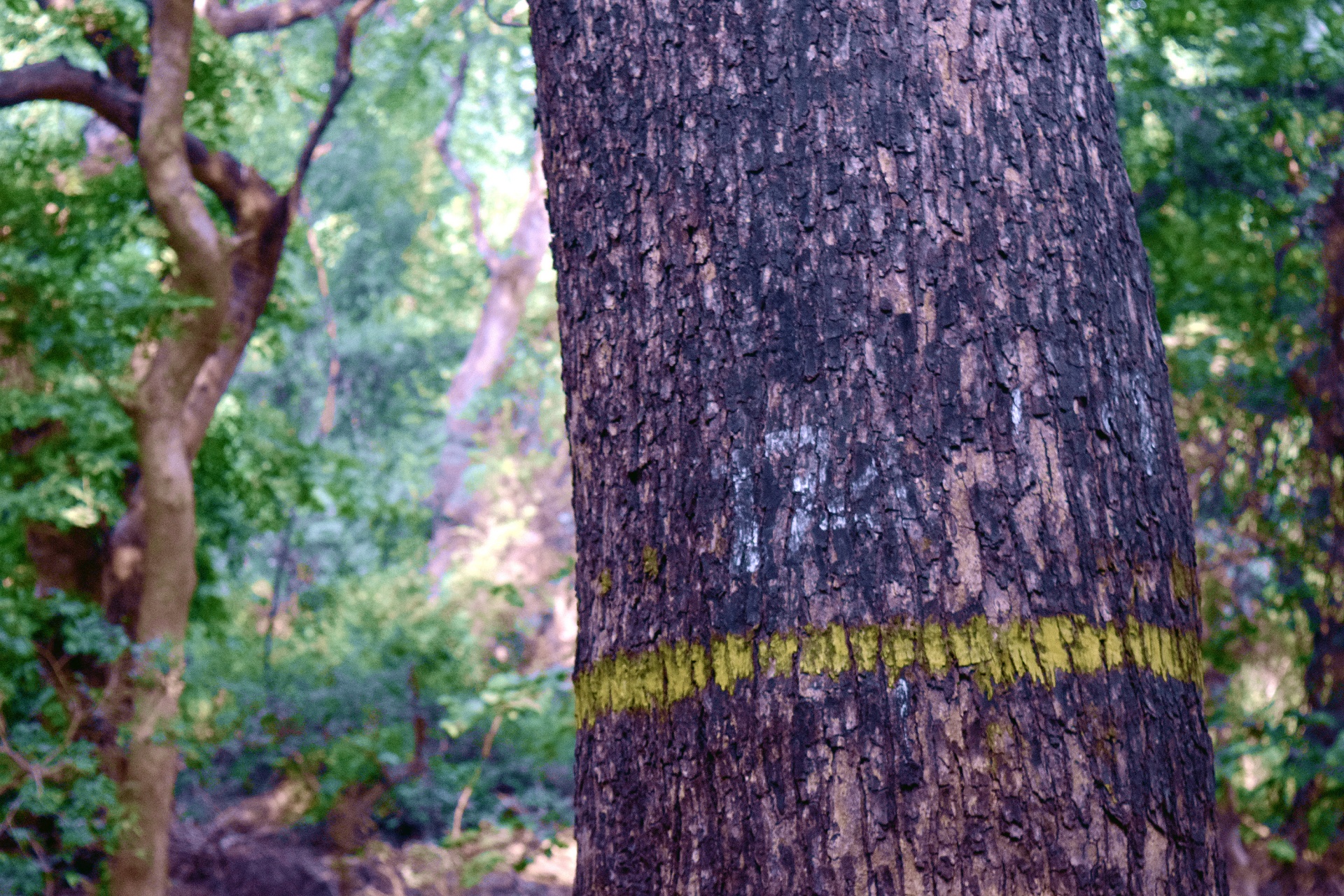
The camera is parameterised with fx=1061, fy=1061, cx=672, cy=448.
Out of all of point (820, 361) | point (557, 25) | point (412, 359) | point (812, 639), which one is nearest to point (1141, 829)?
point (812, 639)

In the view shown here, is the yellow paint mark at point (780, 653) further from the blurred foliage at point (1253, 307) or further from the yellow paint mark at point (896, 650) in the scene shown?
the blurred foliage at point (1253, 307)

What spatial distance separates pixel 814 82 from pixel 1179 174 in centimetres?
625

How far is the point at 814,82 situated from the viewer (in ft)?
4.12

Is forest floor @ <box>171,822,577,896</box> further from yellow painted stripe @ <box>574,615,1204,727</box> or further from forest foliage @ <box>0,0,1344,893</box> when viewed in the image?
yellow painted stripe @ <box>574,615,1204,727</box>

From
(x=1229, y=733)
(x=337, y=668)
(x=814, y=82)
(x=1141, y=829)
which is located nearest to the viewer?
(x=1141, y=829)

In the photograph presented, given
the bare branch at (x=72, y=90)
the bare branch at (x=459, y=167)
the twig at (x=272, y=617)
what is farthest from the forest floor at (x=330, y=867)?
the bare branch at (x=459, y=167)

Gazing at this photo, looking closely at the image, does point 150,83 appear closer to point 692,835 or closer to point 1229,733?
point 692,835

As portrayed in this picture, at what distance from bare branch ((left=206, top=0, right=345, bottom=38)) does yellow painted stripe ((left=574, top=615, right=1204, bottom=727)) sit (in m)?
7.35

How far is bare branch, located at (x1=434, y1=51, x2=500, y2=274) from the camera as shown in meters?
17.4

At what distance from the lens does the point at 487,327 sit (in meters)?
16.7

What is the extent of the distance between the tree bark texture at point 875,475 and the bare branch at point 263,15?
7.05m

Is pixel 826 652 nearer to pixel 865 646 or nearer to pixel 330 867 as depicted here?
pixel 865 646

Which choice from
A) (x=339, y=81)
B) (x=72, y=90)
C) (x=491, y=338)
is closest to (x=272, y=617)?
(x=339, y=81)

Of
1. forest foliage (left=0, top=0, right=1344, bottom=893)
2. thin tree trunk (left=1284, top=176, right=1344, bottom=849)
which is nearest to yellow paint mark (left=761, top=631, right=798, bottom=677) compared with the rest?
forest foliage (left=0, top=0, right=1344, bottom=893)
